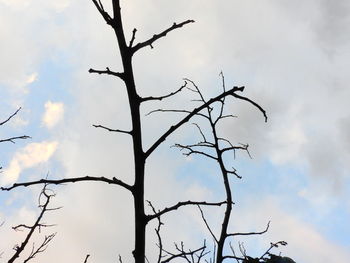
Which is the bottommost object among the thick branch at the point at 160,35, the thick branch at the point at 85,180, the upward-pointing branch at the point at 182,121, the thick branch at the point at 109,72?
the thick branch at the point at 85,180

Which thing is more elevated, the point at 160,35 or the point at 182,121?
the point at 160,35

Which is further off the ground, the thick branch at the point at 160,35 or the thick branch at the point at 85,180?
the thick branch at the point at 160,35

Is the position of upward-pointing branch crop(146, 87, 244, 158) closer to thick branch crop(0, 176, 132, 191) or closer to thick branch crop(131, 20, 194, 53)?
thick branch crop(0, 176, 132, 191)

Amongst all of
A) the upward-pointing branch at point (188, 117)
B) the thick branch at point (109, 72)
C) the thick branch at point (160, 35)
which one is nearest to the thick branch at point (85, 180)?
the upward-pointing branch at point (188, 117)

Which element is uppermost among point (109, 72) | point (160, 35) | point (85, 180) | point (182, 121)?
point (160, 35)

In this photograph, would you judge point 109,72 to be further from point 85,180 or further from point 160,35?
point 85,180

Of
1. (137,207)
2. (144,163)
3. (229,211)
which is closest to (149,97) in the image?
(144,163)

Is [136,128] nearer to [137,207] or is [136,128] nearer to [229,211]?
[137,207]

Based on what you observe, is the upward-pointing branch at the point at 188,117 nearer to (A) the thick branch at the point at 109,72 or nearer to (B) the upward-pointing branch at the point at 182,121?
(B) the upward-pointing branch at the point at 182,121

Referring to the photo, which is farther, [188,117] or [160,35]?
[160,35]

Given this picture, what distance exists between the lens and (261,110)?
2.25 m

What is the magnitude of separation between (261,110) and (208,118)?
633cm

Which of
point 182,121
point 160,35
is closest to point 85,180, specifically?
point 182,121

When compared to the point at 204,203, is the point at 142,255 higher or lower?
lower
